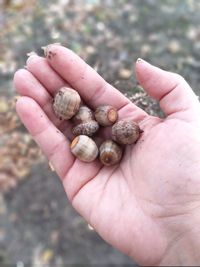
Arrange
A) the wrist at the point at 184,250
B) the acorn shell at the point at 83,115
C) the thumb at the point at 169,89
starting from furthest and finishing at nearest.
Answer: the acorn shell at the point at 83,115 < the thumb at the point at 169,89 < the wrist at the point at 184,250

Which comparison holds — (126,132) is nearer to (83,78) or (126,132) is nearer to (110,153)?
(110,153)

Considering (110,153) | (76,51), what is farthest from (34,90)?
(76,51)

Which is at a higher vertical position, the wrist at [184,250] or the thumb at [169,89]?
the thumb at [169,89]

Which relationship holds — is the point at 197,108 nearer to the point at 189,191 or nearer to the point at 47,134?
the point at 189,191

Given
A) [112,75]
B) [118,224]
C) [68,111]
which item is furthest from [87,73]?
[112,75]

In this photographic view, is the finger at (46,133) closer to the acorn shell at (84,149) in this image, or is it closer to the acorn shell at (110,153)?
the acorn shell at (84,149)

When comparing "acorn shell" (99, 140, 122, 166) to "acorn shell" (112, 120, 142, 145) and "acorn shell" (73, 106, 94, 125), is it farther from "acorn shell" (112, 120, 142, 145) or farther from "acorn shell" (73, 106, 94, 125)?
"acorn shell" (73, 106, 94, 125)

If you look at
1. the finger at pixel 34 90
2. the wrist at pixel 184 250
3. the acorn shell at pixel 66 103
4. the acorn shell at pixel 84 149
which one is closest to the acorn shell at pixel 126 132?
the acorn shell at pixel 84 149

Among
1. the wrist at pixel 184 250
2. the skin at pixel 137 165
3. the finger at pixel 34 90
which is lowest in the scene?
the wrist at pixel 184 250
